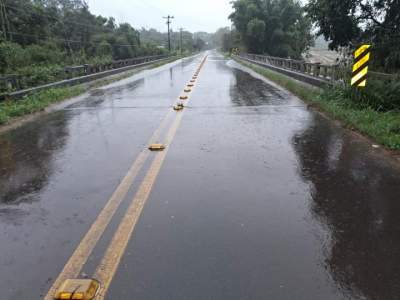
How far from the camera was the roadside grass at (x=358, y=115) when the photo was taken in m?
7.28

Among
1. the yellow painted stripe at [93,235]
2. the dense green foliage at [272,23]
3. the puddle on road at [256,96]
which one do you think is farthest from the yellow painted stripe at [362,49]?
the dense green foliage at [272,23]

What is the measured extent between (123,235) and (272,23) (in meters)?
60.3

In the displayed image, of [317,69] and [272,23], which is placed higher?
[272,23]

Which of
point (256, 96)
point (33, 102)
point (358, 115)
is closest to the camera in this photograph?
point (358, 115)

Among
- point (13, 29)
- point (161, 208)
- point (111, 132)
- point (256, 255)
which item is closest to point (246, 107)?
point (111, 132)

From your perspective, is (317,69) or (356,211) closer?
(356,211)

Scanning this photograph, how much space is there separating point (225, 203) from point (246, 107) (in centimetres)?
737

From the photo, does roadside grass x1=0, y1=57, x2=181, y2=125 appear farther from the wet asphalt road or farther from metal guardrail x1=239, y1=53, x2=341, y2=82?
metal guardrail x1=239, y1=53, x2=341, y2=82

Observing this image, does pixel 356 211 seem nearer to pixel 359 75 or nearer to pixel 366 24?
pixel 359 75

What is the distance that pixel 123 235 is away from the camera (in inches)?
148

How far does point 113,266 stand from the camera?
322 centimetres

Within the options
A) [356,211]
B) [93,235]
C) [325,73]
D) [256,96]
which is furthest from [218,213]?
[325,73]

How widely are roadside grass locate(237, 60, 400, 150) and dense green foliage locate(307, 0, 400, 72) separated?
3149mm

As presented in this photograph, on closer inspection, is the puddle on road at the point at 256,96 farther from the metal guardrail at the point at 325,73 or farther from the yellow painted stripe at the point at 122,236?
the yellow painted stripe at the point at 122,236
